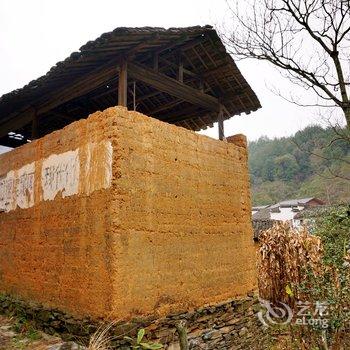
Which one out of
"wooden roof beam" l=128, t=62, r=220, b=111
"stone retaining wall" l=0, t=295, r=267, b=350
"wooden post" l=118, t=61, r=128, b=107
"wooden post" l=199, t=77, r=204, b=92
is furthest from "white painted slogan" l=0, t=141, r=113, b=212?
"wooden post" l=199, t=77, r=204, b=92

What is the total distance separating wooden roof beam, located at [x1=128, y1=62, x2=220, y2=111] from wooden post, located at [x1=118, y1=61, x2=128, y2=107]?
22cm

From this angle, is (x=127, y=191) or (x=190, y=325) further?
(x=190, y=325)

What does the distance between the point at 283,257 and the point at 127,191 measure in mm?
6257

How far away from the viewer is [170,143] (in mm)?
5520

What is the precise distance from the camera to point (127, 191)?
469 cm

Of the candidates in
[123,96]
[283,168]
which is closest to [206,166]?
[123,96]

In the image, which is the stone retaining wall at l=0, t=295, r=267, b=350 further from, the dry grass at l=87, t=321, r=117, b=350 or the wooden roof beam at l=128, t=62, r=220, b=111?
the wooden roof beam at l=128, t=62, r=220, b=111

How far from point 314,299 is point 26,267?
5.14 metres

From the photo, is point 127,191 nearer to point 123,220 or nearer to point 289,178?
point 123,220

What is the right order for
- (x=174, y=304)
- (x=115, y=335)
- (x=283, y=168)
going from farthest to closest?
1. (x=283, y=168)
2. (x=174, y=304)
3. (x=115, y=335)

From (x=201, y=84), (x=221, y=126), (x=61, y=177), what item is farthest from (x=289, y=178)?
(x=61, y=177)

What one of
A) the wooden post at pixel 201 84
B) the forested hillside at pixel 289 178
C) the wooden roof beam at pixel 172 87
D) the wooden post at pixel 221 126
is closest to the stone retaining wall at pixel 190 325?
the wooden post at pixel 221 126

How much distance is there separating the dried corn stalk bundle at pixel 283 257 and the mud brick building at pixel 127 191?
266cm

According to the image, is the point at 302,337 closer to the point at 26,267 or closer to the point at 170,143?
the point at 170,143
